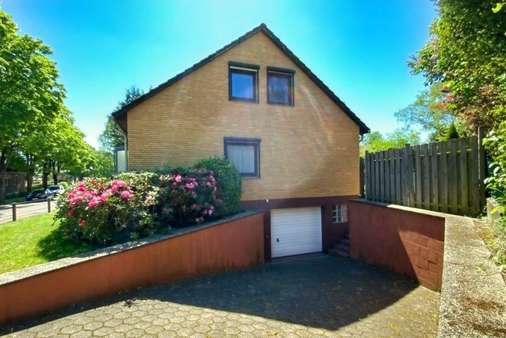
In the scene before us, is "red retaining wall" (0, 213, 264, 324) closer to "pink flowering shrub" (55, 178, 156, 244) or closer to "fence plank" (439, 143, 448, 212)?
"pink flowering shrub" (55, 178, 156, 244)

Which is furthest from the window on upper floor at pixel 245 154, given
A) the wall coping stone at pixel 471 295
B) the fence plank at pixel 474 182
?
the wall coping stone at pixel 471 295

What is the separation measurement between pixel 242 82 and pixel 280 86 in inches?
73.9

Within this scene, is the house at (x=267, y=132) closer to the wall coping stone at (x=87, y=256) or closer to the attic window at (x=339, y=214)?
the attic window at (x=339, y=214)

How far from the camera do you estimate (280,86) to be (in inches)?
497

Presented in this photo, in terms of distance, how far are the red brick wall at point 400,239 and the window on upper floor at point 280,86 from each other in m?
5.71

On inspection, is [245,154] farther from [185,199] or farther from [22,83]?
[22,83]

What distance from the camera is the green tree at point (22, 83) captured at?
46.3ft

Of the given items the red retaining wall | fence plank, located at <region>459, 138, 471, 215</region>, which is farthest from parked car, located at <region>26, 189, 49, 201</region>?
fence plank, located at <region>459, 138, 471, 215</region>

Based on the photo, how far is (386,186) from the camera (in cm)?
865

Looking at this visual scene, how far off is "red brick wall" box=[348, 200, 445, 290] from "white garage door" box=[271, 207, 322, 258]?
3170mm

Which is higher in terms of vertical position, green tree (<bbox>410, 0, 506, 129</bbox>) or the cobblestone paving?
green tree (<bbox>410, 0, 506, 129</bbox>)

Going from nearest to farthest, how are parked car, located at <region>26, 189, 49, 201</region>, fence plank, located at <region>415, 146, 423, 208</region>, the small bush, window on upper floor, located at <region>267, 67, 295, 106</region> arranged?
fence plank, located at <region>415, 146, 423, 208</region> < the small bush < window on upper floor, located at <region>267, 67, 295, 106</region> < parked car, located at <region>26, 189, 49, 201</region>

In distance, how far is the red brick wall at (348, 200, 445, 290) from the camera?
640 centimetres

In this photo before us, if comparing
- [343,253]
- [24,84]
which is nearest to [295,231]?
[343,253]
